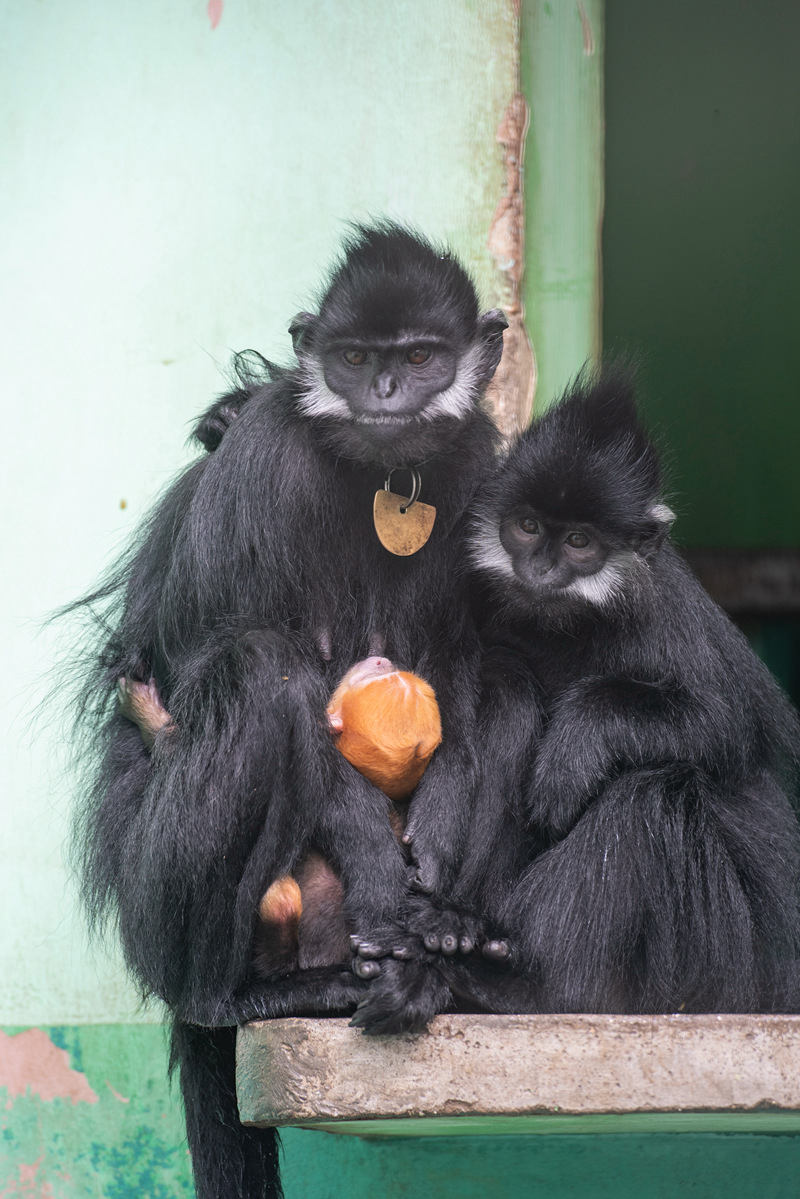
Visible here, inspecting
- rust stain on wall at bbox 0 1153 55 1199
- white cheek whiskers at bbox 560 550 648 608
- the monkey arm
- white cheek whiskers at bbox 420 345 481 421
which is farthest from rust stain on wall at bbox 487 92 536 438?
rust stain on wall at bbox 0 1153 55 1199

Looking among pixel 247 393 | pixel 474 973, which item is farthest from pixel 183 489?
pixel 474 973

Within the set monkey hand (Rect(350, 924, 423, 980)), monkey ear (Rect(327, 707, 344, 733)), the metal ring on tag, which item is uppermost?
the metal ring on tag

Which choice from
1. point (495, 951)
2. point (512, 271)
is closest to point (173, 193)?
point (512, 271)

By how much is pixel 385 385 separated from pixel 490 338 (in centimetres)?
30

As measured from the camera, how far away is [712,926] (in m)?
2.26

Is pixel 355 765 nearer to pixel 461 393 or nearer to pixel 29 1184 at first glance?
pixel 461 393

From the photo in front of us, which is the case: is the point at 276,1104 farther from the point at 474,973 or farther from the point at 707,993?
the point at 707,993

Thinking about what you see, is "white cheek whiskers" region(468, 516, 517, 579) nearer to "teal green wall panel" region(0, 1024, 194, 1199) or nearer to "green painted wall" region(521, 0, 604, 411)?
"green painted wall" region(521, 0, 604, 411)

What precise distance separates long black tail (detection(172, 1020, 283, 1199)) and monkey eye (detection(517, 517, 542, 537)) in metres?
0.99

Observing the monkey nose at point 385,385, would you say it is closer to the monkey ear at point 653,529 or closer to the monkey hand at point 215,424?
the monkey hand at point 215,424

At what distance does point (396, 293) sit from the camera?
2.37 meters

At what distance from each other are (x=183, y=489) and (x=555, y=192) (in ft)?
4.97

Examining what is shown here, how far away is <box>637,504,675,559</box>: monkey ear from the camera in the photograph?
2484mm

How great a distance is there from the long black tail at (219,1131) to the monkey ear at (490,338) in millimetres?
1225
